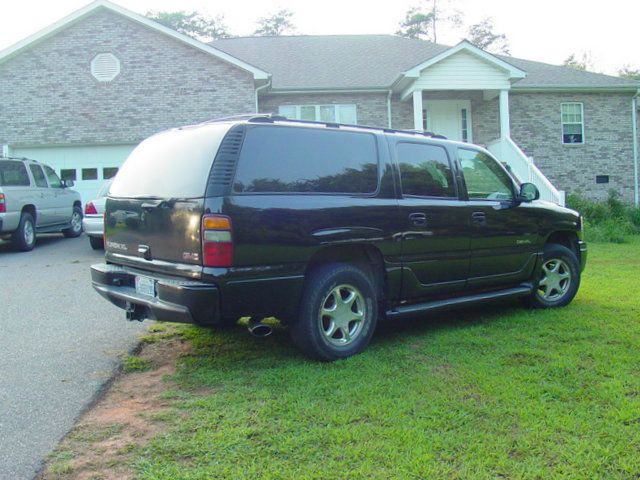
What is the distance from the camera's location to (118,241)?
5227mm

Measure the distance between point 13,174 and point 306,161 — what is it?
9563 millimetres

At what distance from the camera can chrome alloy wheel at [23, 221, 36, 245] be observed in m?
12.5

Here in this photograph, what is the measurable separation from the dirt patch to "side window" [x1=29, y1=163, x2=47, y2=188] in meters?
9.34

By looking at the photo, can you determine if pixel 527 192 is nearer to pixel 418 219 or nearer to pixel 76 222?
pixel 418 219

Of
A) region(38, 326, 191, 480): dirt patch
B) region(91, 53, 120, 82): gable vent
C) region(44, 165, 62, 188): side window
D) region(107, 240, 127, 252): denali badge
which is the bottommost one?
region(38, 326, 191, 480): dirt patch

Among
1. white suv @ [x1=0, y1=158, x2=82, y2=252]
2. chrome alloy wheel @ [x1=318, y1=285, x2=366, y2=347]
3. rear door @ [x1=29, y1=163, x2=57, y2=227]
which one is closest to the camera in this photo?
chrome alloy wheel @ [x1=318, y1=285, x2=366, y2=347]

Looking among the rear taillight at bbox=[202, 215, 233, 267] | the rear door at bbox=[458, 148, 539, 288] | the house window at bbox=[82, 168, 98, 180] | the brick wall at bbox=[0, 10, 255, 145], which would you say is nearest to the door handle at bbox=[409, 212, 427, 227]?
the rear door at bbox=[458, 148, 539, 288]

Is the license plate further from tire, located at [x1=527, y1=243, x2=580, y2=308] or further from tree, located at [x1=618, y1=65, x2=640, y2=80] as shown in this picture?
tree, located at [x1=618, y1=65, x2=640, y2=80]

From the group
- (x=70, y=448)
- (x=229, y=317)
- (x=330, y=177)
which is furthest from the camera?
(x=330, y=177)

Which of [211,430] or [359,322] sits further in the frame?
[359,322]

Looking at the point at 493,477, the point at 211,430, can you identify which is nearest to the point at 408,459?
the point at 493,477

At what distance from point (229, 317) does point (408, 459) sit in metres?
1.71

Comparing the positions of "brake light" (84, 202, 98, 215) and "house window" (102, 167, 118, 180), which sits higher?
"house window" (102, 167, 118, 180)

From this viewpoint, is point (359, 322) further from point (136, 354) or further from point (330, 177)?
point (136, 354)
